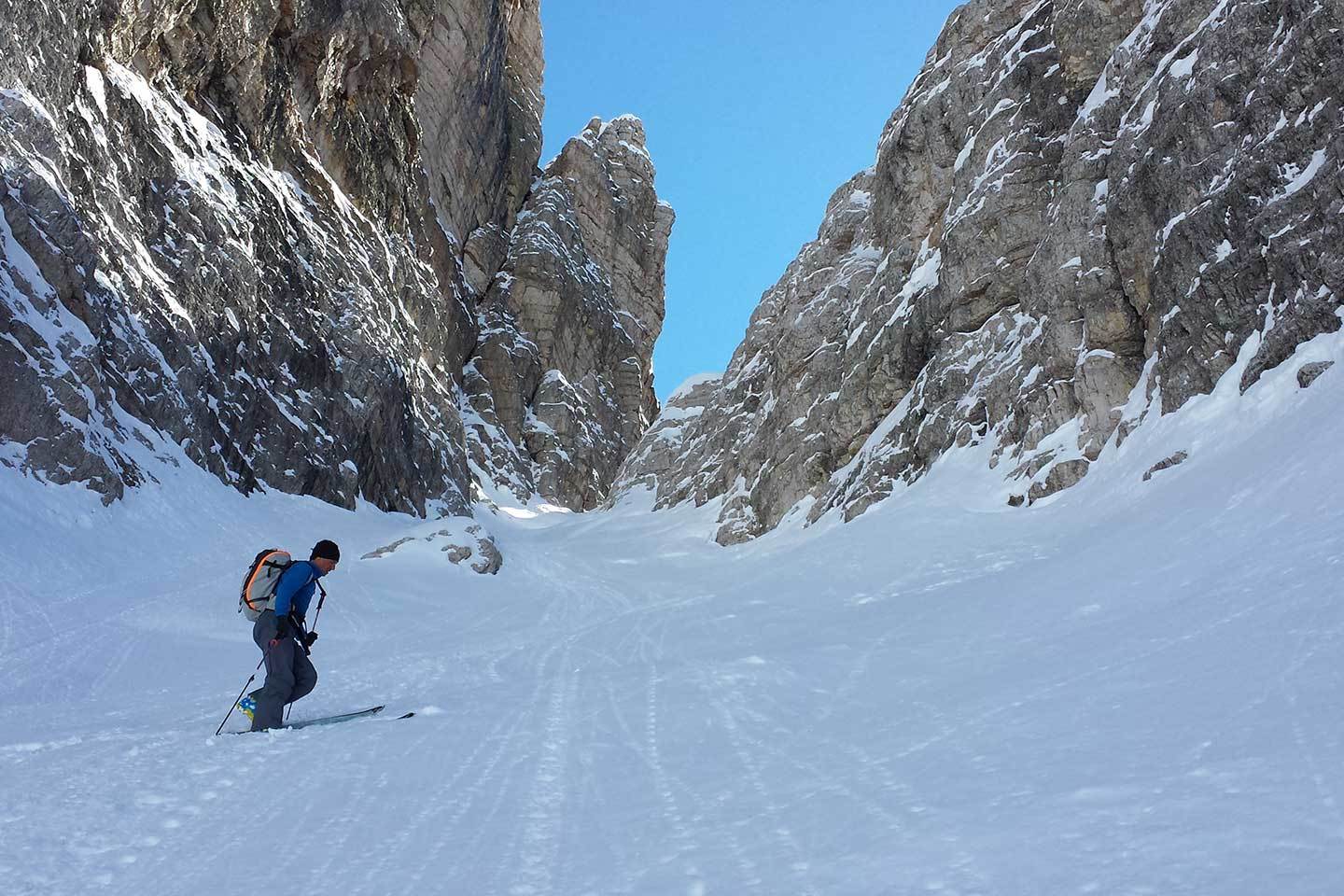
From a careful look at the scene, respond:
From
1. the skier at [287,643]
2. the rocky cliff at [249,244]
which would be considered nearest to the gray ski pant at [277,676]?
the skier at [287,643]

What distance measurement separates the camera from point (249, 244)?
115ft

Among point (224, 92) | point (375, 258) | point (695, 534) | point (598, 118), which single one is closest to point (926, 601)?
point (695, 534)

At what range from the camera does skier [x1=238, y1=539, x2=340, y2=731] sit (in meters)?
7.18

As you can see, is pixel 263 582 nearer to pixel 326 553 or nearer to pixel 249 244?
pixel 326 553

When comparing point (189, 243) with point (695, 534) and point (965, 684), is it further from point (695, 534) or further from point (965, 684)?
point (965, 684)

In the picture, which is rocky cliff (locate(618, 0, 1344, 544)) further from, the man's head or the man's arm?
the man's arm

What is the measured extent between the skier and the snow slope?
532 millimetres

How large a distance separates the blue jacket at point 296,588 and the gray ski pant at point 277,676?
143mm

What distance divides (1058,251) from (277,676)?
20466 mm

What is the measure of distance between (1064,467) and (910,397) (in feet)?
35.4

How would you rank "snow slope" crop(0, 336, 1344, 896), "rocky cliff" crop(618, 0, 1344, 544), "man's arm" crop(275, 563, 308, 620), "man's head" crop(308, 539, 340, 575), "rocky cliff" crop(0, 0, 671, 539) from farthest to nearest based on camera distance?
"rocky cliff" crop(0, 0, 671, 539), "rocky cliff" crop(618, 0, 1344, 544), "man's head" crop(308, 539, 340, 575), "man's arm" crop(275, 563, 308, 620), "snow slope" crop(0, 336, 1344, 896)

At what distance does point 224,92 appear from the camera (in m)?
39.2

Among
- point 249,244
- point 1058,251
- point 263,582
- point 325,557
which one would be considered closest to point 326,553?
point 325,557

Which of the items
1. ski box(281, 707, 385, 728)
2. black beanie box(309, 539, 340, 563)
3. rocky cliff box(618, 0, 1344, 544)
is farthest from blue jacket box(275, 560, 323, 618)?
rocky cliff box(618, 0, 1344, 544)
